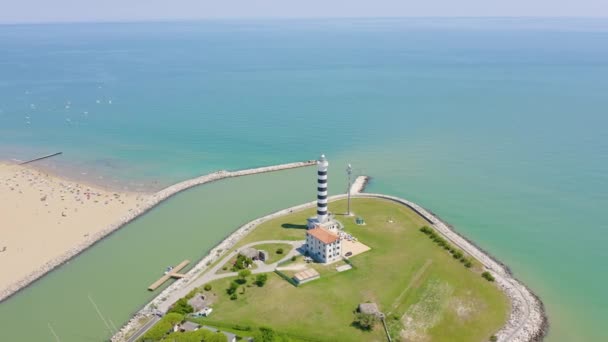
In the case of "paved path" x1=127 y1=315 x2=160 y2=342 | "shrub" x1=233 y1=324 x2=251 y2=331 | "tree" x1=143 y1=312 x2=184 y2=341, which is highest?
"tree" x1=143 y1=312 x2=184 y2=341

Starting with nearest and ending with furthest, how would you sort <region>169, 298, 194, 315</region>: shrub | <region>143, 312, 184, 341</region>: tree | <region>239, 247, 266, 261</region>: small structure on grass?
<region>143, 312, 184, 341</region>: tree → <region>169, 298, 194, 315</region>: shrub → <region>239, 247, 266, 261</region>: small structure on grass

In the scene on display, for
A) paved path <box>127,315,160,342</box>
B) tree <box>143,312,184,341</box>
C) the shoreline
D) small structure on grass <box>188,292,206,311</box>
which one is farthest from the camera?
small structure on grass <box>188,292,206,311</box>

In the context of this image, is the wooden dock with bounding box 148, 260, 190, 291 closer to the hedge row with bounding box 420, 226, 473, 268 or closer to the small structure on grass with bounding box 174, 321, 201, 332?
the small structure on grass with bounding box 174, 321, 201, 332

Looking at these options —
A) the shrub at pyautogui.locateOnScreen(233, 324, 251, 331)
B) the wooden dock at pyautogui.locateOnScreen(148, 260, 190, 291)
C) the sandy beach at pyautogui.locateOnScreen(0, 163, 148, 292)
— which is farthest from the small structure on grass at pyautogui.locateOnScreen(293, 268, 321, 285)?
the sandy beach at pyautogui.locateOnScreen(0, 163, 148, 292)

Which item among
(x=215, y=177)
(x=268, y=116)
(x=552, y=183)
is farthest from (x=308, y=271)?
(x=268, y=116)

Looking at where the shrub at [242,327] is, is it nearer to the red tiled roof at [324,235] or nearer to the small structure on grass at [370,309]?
the small structure on grass at [370,309]

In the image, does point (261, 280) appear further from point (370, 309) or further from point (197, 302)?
point (370, 309)

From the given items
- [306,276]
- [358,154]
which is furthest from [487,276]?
[358,154]
